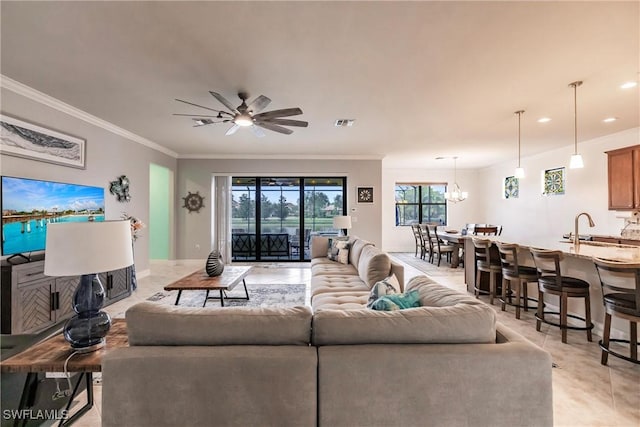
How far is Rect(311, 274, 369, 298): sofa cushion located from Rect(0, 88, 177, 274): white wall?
346 centimetres

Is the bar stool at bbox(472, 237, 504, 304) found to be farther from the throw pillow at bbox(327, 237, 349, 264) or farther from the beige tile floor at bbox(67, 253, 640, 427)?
the throw pillow at bbox(327, 237, 349, 264)

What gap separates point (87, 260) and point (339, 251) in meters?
3.42

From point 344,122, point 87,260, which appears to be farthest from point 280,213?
point 87,260

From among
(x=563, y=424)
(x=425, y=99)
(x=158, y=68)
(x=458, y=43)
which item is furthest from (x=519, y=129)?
(x=158, y=68)

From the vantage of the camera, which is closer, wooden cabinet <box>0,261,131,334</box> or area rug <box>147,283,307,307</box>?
wooden cabinet <box>0,261,131,334</box>

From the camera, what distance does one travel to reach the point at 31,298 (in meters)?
2.90

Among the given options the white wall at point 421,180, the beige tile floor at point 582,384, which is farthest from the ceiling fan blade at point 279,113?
the white wall at point 421,180

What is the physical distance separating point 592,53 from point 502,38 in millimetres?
929

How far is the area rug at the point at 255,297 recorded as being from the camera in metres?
4.04

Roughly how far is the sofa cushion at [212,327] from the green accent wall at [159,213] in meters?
A: 6.23

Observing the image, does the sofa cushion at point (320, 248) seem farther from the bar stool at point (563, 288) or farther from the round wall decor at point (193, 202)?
the round wall decor at point (193, 202)

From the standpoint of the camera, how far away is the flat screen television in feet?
9.70

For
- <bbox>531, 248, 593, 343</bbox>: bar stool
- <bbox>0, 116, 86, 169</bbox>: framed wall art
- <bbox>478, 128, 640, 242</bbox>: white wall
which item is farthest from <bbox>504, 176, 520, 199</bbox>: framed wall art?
<bbox>0, 116, 86, 169</bbox>: framed wall art

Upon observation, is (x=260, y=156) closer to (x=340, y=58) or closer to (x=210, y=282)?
(x=210, y=282)
